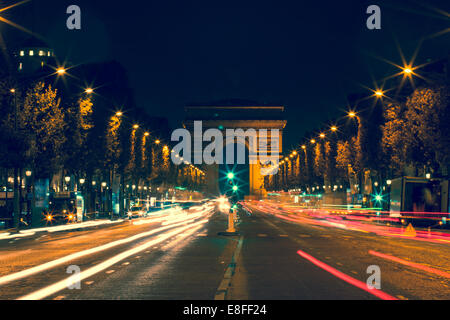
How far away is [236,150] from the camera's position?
181125 mm

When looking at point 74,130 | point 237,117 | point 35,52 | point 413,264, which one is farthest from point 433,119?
point 35,52

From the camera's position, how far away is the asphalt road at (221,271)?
11.5m

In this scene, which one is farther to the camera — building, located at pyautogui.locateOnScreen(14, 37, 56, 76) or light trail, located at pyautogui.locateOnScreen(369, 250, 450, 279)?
building, located at pyautogui.locateOnScreen(14, 37, 56, 76)

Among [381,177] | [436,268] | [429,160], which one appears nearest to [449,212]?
[429,160]

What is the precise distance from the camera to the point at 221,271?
1528 centimetres

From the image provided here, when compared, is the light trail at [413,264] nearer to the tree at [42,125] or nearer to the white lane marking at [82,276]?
the white lane marking at [82,276]

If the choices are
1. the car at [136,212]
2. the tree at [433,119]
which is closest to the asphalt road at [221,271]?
the tree at [433,119]

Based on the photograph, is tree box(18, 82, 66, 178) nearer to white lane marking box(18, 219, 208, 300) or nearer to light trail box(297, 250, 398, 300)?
white lane marking box(18, 219, 208, 300)

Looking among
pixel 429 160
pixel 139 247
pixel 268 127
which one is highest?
pixel 268 127

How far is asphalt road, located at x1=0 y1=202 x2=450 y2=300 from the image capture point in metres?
11.5


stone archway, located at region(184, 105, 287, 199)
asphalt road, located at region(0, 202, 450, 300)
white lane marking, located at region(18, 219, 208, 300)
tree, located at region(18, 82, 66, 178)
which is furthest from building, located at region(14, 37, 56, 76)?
white lane marking, located at region(18, 219, 208, 300)
